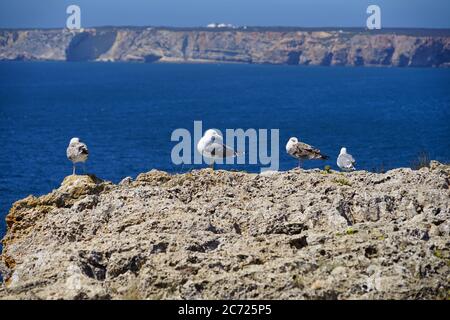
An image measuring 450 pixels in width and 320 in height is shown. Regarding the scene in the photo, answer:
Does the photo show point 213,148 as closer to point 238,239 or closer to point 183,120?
point 238,239

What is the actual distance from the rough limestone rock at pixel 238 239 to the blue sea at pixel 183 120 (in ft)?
43.5

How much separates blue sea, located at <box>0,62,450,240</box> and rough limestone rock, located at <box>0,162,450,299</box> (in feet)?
43.5

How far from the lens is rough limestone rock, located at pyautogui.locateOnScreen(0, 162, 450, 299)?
28.5 feet

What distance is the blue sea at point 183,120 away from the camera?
54438mm

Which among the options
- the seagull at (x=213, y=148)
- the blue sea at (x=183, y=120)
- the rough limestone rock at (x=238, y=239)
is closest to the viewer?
the rough limestone rock at (x=238, y=239)

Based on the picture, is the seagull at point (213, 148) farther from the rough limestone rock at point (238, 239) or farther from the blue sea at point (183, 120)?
the blue sea at point (183, 120)

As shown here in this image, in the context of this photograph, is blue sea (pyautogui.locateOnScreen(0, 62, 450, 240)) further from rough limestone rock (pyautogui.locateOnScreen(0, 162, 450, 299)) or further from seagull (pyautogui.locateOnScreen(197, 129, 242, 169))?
rough limestone rock (pyautogui.locateOnScreen(0, 162, 450, 299))

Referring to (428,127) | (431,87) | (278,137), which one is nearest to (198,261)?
(278,137)

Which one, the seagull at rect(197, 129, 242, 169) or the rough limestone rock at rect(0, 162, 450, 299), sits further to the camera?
A: the seagull at rect(197, 129, 242, 169)

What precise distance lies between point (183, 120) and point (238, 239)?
79.0m

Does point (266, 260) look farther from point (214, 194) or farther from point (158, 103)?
point (158, 103)

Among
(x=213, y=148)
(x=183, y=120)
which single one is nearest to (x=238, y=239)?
(x=213, y=148)

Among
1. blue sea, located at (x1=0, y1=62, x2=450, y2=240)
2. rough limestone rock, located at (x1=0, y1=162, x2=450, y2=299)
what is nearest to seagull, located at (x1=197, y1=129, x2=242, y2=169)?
rough limestone rock, located at (x1=0, y1=162, x2=450, y2=299)

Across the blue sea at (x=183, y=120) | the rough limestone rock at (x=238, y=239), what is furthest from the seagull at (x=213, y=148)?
the blue sea at (x=183, y=120)
